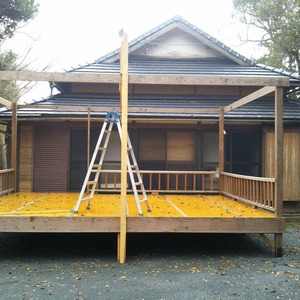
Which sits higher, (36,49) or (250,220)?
(36,49)

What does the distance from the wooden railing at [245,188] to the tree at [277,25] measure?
8.22 metres

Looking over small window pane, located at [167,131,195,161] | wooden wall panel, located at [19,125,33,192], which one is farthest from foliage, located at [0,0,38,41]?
small window pane, located at [167,131,195,161]

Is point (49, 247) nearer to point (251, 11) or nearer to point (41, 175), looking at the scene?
point (41, 175)

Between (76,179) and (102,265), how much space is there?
17.2 ft

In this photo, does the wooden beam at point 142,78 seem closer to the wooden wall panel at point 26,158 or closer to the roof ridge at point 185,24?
the wooden wall panel at point 26,158

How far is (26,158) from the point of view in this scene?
32.9 feet

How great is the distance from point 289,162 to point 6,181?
7.30m

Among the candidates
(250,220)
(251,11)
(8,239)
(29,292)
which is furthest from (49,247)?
(251,11)

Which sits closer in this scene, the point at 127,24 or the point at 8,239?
the point at 127,24

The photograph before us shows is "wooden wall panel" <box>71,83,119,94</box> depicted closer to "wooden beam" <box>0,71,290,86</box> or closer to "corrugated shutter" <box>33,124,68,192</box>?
"corrugated shutter" <box>33,124,68,192</box>

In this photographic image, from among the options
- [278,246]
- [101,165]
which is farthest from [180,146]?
[278,246]

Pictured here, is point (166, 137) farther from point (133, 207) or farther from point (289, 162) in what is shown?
point (133, 207)

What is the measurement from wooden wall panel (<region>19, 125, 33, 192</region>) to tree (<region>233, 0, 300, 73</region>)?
10467 mm

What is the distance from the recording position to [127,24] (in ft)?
17.8
